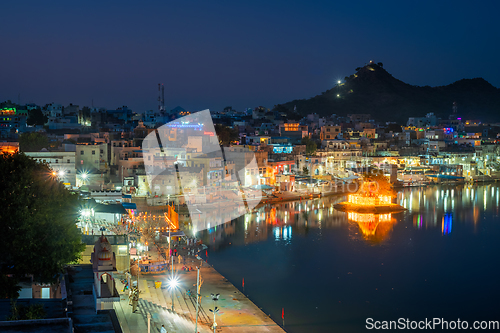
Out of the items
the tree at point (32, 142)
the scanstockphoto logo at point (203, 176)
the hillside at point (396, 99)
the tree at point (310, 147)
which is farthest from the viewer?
the hillside at point (396, 99)

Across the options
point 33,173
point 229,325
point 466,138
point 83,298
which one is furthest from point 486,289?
point 466,138

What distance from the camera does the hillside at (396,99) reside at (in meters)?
64.9

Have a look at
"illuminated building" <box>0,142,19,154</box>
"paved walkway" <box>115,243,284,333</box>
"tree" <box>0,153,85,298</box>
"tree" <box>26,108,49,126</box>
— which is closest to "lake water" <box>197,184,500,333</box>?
"paved walkway" <box>115,243,284,333</box>

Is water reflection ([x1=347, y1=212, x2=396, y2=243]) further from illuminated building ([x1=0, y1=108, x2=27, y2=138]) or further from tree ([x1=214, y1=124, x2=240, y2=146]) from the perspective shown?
illuminated building ([x1=0, y1=108, x2=27, y2=138])

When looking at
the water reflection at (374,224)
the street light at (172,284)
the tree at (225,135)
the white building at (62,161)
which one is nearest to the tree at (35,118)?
the tree at (225,135)

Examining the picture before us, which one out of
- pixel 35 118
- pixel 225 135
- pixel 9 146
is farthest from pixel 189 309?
pixel 35 118

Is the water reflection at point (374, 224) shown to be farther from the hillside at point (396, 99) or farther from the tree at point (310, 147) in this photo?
the hillside at point (396, 99)

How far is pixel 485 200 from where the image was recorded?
22.2 metres

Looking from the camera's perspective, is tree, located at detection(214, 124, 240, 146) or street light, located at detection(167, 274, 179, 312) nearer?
street light, located at detection(167, 274, 179, 312)

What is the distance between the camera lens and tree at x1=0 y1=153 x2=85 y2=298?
606 cm

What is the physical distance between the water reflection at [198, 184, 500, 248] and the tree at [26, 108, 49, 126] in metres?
13.8

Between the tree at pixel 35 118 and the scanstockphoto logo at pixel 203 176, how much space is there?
6765 millimetres

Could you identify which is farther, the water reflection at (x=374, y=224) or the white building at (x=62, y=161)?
the white building at (x=62, y=161)

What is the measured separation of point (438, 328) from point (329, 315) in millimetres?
1809
